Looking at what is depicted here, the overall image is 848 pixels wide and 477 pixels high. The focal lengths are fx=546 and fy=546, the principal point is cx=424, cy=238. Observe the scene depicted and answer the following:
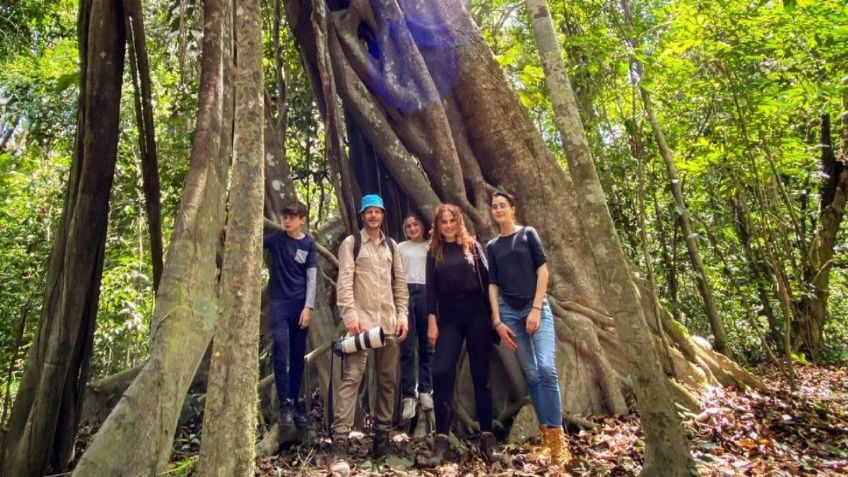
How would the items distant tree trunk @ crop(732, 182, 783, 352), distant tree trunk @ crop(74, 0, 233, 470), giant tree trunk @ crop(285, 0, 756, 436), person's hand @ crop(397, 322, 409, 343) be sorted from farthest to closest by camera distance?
distant tree trunk @ crop(732, 182, 783, 352), giant tree trunk @ crop(285, 0, 756, 436), person's hand @ crop(397, 322, 409, 343), distant tree trunk @ crop(74, 0, 233, 470)

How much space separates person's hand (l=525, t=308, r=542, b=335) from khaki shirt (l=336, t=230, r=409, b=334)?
2.76 feet

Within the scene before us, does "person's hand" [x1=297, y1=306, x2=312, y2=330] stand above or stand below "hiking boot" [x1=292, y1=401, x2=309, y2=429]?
above

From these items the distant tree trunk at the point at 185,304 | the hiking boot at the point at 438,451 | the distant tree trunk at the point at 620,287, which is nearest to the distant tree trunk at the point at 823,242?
the distant tree trunk at the point at 620,287

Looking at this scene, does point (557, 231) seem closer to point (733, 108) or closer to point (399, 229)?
point (399, 229)

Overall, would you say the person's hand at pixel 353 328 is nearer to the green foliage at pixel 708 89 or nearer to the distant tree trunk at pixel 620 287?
the distant tree trunk at pixel 620 287

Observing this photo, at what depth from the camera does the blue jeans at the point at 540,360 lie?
10.1 feet

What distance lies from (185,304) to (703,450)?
293 centimetres

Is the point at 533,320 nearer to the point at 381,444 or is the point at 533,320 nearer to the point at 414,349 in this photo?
the point at 414,349

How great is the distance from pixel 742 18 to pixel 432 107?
282 cm

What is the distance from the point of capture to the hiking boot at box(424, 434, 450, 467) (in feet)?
10.2

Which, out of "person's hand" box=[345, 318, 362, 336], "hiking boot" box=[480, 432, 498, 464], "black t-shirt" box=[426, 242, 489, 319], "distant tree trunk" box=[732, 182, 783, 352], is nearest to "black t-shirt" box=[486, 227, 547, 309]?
"black t-shirt" box=[426, 242, 489, 319]

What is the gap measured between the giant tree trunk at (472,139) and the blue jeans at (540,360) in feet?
2.50

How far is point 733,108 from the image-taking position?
521 cm

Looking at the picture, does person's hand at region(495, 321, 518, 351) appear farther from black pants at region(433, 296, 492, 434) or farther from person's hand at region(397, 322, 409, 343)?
person's hand at region(397, 322, 409, 343)
